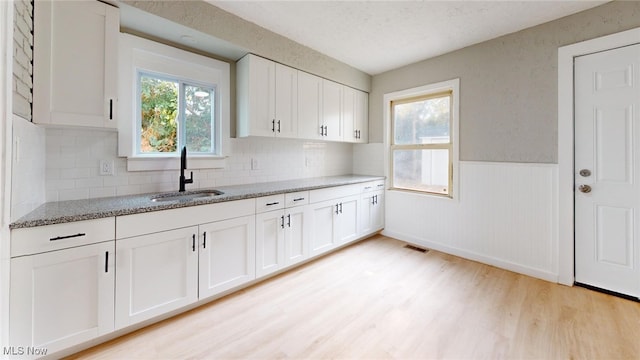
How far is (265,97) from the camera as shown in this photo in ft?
8.87

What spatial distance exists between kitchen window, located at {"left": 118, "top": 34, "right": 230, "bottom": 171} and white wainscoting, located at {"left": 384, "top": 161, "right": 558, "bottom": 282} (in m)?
2.71

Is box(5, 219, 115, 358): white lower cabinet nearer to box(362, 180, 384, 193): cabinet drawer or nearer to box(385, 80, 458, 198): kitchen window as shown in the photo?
box(362, 180, 384, 193): cabinet drawer

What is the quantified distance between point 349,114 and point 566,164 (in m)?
2.41

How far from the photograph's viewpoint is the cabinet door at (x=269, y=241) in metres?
2.32

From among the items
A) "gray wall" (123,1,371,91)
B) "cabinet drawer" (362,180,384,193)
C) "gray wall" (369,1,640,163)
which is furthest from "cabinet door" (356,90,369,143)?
"gray wall" (369,1,640,163)

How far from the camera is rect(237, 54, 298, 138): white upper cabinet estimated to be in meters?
2.60

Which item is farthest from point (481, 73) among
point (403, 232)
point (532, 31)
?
point (403, 232)

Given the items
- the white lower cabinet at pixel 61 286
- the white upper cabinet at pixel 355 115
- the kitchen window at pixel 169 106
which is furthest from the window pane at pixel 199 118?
the white upper cabinet at pixel 355 115

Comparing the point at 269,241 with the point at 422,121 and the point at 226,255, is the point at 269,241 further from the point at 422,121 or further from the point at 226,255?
the point at 422,121

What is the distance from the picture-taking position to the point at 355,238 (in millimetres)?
3373

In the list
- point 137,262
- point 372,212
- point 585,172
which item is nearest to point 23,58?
point 137,262

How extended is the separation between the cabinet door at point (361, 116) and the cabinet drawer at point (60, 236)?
3.09 metres

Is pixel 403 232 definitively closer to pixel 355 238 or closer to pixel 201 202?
pixel 355 238

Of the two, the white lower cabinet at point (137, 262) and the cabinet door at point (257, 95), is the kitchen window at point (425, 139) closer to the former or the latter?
the white lower cabinet at point (137, 262)
